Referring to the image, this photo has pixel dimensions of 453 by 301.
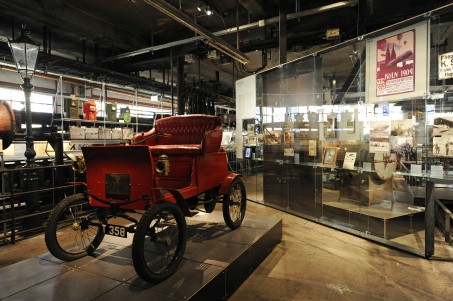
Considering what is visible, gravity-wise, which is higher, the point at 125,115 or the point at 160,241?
the point at 125,115

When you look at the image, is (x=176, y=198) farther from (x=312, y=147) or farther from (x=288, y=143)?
(x=288, y=143)

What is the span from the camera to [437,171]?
3410 mm

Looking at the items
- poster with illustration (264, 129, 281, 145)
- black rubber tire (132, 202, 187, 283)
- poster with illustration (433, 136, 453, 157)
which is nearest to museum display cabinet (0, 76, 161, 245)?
black rubber tire (132, 202, 187, 283)

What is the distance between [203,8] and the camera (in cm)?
531

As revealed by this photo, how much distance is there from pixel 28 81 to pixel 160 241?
371cm

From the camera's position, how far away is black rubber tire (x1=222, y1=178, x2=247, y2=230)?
3580 millimetres

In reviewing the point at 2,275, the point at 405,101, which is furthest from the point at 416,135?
the point at 2,275

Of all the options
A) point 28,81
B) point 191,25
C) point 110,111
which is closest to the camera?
point 191,25

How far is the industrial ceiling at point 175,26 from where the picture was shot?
516 centimetres

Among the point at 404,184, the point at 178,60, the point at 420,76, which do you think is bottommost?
the point at 404,184

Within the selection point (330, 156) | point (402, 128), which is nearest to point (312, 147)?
point (330, 156)

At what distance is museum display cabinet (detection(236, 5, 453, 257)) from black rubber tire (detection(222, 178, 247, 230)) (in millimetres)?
1771

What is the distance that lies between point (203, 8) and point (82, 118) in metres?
3.60

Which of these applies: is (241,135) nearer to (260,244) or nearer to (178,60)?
(178,60)
